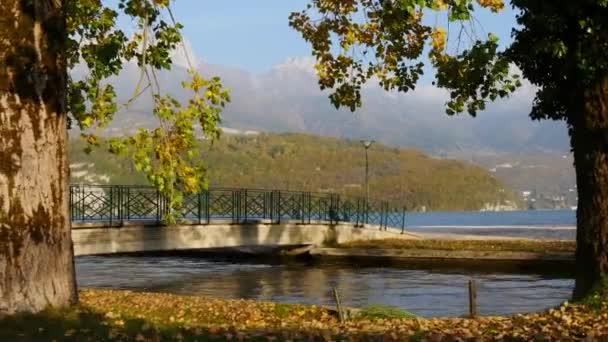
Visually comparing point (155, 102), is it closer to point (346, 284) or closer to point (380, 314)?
point (380, 314)

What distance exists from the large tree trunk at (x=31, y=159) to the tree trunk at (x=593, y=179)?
29.0ft

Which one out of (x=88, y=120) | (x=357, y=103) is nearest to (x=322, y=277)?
(x=357, y=103)

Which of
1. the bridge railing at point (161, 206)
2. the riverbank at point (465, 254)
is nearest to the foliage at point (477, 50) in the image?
the bridge railing at point (161, 206)

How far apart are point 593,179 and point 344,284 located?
62.4 feet

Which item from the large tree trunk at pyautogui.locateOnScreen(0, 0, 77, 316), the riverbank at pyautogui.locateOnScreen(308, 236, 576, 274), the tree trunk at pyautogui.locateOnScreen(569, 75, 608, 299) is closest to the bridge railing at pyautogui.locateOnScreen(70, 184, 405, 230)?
the riverbank at pyautogui.locateOnScreen(308, 236, 576, 274)

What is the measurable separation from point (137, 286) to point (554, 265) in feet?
58.1

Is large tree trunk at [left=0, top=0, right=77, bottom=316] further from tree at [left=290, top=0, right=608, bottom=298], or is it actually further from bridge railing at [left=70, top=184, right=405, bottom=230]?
bridge railing at [left=70, top=184, right=405, bottom=230]

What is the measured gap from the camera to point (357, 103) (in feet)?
63.6

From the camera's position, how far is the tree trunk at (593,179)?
14438mm

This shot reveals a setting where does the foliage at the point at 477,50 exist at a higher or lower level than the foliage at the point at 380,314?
higher

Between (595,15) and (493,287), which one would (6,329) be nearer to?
(595,15)

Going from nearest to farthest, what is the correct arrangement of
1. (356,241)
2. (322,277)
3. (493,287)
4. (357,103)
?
(357,103) → (493,287) → (322,277) → (356,241)

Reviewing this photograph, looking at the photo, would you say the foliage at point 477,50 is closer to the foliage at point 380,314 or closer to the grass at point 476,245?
the foliage at point 380,314

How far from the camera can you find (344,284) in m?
32.7
